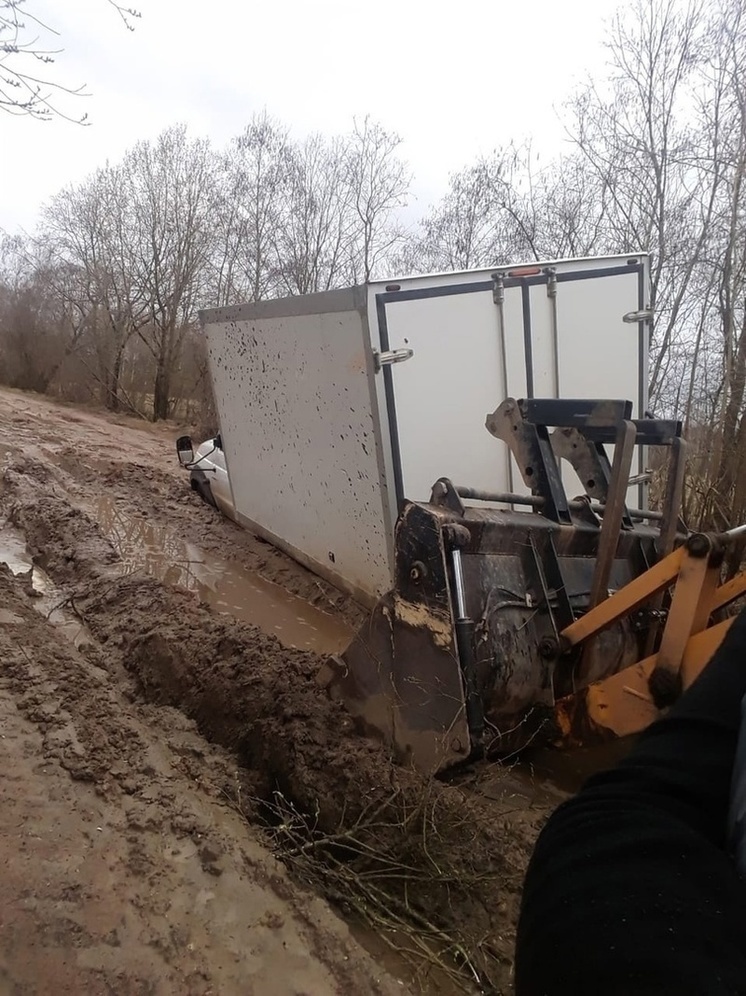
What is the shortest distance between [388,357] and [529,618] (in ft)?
6.83

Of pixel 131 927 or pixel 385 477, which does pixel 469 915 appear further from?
pixel 385 477

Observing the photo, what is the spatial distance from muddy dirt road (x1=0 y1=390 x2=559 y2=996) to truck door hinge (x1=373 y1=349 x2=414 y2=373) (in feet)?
7.07

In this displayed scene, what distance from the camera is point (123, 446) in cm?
1495

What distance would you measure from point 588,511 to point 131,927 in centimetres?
338

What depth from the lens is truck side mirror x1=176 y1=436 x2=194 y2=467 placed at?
8.76 metres

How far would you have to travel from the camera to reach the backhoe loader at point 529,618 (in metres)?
3.40

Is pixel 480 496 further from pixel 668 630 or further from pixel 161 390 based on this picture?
pixel 161 390

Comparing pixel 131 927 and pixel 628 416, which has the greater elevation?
pixel 628 416

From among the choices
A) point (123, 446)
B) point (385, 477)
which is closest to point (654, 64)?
point (123, 446)

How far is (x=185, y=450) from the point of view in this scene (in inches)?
349

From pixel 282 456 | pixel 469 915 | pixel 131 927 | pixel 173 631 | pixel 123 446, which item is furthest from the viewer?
pixel 123 446

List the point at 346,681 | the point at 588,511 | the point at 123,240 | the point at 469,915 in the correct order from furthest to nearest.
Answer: the point at 123,240 → the point at 588,511 → the point at 346,681 → the point at 469,915

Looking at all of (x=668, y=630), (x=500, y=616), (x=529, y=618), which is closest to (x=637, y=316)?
(x=529, y=618)

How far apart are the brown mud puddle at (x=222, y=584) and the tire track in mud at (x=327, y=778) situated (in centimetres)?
59
